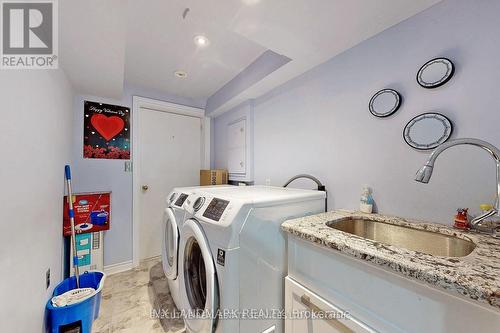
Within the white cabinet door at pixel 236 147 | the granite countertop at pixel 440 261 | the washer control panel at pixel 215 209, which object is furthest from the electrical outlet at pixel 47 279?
the white cabinet door at pixel 236 147

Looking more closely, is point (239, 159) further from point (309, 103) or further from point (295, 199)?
point (295, 199)

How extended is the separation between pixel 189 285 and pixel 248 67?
1.99 meters

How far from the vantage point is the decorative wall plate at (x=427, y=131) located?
100 centimetres

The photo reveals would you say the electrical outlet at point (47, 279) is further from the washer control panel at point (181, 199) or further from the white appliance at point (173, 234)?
the washer control panel at point (181, 199)

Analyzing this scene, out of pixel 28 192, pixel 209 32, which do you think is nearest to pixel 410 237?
pixel 209 32

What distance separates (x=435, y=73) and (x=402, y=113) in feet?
0.75

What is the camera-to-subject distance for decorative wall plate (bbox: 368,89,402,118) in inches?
45.7

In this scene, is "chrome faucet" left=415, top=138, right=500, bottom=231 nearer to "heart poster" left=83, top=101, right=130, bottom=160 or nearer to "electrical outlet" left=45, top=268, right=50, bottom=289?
"electrical outlet" left=45, top=268, right=50, bottom=289

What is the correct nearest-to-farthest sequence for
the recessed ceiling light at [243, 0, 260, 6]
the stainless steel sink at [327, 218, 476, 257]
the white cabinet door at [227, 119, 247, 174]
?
the stainless steel sink at [327, 218, 476, 257] < the recessed ceiling light at [243, 0, 260, 6] < the white cabinet door at [227, 119, 247, 174]

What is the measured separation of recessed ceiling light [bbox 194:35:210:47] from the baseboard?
8.30ft

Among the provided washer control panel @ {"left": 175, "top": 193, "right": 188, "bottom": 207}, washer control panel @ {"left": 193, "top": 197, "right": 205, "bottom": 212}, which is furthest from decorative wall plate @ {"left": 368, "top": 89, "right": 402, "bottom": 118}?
washer control panel @ {"left": 175, "top": 193, "right": 188, "bottom": 207}

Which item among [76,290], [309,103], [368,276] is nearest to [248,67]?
[309,103]

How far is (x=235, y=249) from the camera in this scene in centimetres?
95

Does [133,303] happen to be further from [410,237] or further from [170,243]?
[410,237]
